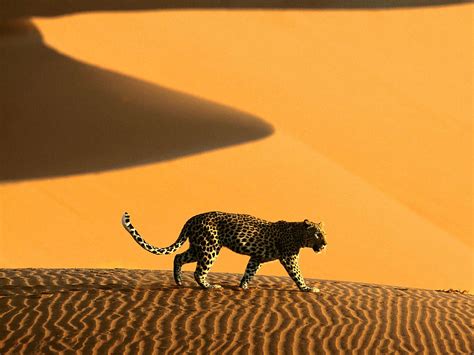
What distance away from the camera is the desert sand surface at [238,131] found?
21312mm

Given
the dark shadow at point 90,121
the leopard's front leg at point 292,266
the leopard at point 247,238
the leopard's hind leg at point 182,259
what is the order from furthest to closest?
the dark shadow at point 90,121 → the leopard's hind leg at point 182,259 → the leopard's front leg at point 292,266 → the leopard at point 247,238

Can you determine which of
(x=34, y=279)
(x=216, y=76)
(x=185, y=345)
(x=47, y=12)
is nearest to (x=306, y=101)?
(x=216, y=76)

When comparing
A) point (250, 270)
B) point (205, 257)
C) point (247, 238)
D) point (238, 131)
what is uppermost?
point (238, 131)

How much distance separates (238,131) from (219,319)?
603 inches

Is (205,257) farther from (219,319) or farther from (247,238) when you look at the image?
(219,319)

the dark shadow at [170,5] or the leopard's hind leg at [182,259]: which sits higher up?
the dark shadow at [170,5]

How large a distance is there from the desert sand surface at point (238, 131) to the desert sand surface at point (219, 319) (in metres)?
7.07

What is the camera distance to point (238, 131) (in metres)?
26.2

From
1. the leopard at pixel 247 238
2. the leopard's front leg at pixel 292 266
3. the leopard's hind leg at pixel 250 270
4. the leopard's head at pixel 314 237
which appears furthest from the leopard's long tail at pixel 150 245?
the leopard's head at pixel 314 237

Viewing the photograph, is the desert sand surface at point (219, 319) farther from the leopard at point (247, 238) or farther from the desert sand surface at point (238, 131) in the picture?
the desert sand surface at point (238, 131)

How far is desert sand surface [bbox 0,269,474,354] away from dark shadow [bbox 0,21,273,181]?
11.2 metres

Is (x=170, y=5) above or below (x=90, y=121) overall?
above

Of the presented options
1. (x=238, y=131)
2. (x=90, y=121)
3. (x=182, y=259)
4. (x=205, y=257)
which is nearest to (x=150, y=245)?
(x=182, y=259)

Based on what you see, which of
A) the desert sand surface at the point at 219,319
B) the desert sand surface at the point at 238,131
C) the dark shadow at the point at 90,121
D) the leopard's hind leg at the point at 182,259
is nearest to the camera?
the desert sand surface at the point at 219,319
